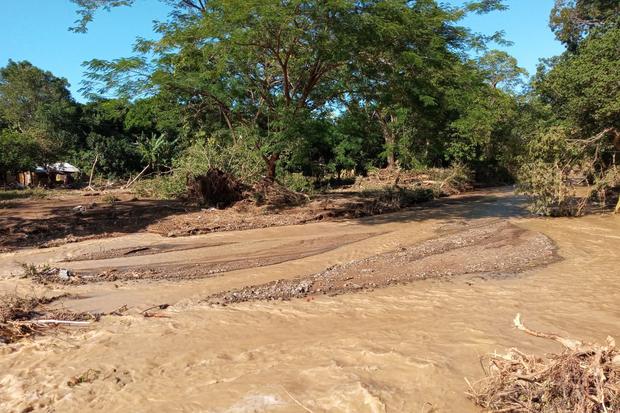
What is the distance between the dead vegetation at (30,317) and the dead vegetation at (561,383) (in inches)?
197

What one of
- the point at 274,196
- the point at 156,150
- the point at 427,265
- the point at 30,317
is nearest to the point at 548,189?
the point at 427,265

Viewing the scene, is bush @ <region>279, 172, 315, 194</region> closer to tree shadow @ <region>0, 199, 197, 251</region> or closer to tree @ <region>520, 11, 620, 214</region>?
tree shadow @ <region>0, 199, 197, 251</region>

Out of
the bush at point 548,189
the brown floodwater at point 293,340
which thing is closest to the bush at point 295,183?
the bush at point 548,189

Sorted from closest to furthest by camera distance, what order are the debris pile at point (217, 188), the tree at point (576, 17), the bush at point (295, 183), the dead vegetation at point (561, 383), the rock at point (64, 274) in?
the dead vegetation at point (561, 383) → the rock at point (64, 274) → the debris pile at point (217, 188) → the bush at point (295, 183) → the tree at point (576, 17)

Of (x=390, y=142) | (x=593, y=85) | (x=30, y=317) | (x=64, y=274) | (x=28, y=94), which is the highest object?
(x=28, y=94)

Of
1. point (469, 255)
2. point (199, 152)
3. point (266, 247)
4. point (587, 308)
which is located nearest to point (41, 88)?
point (199, 152)

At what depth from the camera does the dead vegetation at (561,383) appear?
3.39 meters

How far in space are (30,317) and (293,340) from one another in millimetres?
3635

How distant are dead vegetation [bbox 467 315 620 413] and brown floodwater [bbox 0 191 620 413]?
45cm

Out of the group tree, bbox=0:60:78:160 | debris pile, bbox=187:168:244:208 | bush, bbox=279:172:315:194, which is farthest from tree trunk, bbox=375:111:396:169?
tree, bbox=0:60:78:160

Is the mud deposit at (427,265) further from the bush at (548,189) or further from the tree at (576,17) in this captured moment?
the tree at (576,17)

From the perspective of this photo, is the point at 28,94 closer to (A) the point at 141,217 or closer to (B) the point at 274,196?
(A) the point at 141,217

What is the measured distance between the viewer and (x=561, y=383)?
352 centimetres

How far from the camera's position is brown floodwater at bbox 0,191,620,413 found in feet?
14.0
